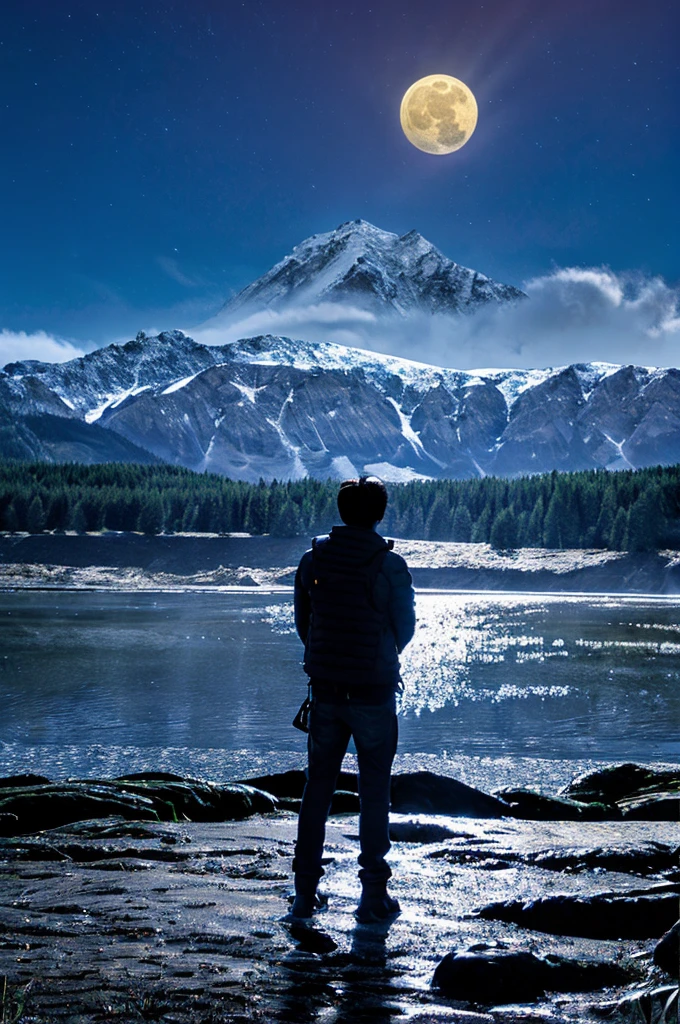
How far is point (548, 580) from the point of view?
332 ft

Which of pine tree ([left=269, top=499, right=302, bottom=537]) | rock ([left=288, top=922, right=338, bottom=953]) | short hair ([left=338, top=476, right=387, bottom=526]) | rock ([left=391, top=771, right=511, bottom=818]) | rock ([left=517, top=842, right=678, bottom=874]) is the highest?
pine tree ([left=269, top=499, right=302, bottom=537])

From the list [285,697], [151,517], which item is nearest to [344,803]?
[285,697]

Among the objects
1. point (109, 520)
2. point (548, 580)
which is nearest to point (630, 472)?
point (548, 580)

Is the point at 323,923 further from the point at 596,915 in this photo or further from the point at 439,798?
the point at 439,798

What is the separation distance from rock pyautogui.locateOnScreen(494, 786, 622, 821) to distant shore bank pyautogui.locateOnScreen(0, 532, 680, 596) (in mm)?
88335

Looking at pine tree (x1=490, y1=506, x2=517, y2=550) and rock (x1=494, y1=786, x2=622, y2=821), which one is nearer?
rock (x1=494, y1=786, x2=622, y2=821)

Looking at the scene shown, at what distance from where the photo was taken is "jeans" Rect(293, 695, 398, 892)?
637 cm

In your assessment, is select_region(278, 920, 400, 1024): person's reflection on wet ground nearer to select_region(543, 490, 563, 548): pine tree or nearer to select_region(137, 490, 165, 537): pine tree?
select_region(543, 490, 563, 548): pine tree

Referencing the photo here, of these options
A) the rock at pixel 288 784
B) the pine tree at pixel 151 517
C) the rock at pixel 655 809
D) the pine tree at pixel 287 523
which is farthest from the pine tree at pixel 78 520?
the rock at pixel 655 809

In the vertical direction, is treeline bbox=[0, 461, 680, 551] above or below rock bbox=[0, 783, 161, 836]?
above

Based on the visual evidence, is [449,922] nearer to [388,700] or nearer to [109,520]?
[388,700]

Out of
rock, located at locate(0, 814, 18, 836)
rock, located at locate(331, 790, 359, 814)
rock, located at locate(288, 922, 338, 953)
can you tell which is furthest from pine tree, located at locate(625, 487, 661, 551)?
rock, located at locate(288, 922, 338, 953)

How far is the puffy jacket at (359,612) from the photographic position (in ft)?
20.9

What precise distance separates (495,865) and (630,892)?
175cm
